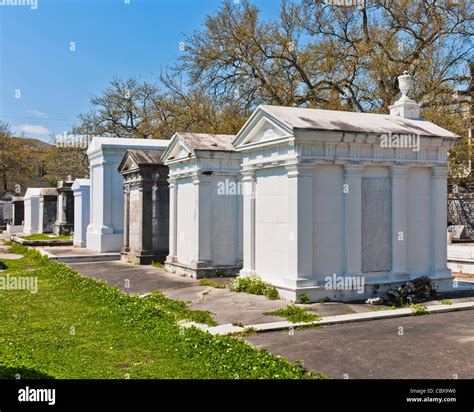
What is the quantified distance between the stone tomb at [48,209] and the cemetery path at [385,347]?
25.5 metres

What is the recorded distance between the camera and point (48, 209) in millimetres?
31281

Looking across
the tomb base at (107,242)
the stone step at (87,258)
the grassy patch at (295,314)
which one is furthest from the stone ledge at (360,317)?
the tomb base at (107,242)

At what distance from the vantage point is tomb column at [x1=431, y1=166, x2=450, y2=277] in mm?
11430

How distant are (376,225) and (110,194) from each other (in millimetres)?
12694

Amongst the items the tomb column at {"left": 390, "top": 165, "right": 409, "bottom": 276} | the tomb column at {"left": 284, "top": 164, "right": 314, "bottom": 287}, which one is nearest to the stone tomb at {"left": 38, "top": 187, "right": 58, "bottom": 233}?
the tomb column at {"left": 284, "top": 164, "right": 314, "bottom": 287}

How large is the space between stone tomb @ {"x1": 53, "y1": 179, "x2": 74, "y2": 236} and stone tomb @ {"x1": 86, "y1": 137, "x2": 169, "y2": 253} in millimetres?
7491

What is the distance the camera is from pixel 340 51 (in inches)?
1027

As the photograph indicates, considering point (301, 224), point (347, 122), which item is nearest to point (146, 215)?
point (301, 224)

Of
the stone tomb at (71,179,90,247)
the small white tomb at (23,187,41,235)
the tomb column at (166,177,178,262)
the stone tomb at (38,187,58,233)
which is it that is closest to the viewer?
the tomb column at (166,177,178,262)

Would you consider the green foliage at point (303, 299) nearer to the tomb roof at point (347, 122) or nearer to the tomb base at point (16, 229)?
the tomb roof at point (347, 122)

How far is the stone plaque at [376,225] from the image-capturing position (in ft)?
35.4

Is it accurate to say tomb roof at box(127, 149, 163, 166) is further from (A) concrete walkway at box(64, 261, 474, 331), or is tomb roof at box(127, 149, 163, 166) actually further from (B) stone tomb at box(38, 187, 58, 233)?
(B) stone tomb at box(38, 187, 58, 233)
